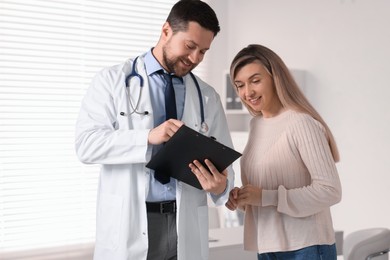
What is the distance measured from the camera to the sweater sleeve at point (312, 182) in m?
1.91

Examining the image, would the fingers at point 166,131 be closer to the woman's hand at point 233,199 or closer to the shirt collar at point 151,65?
the shirt collar at point 151,65

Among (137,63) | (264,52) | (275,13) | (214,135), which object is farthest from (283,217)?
(275,13)

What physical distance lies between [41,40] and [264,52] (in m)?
2.74

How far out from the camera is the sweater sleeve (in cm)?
191

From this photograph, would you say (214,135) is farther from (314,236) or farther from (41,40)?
(41,40)

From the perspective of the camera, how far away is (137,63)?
75.5 inches

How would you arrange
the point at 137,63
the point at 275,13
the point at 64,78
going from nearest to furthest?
1. the point at 137,63
2. the point at 64,78
3. the point at 275,13

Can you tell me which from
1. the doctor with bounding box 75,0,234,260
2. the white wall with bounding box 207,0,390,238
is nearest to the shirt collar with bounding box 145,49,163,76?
the doctor with bounding box 75,0,234,260

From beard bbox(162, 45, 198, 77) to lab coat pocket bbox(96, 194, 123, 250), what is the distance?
45cm

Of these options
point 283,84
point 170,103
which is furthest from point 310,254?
point 170,103

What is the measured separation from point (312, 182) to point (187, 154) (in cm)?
49

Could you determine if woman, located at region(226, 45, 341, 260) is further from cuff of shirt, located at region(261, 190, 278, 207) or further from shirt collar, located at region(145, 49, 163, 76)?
shirt collar, located at region(145, 49, 163, 76)

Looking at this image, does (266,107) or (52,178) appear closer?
(266,107)

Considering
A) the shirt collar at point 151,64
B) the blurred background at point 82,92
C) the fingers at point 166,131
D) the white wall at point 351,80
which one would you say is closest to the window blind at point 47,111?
the blurred background at point 82,92
